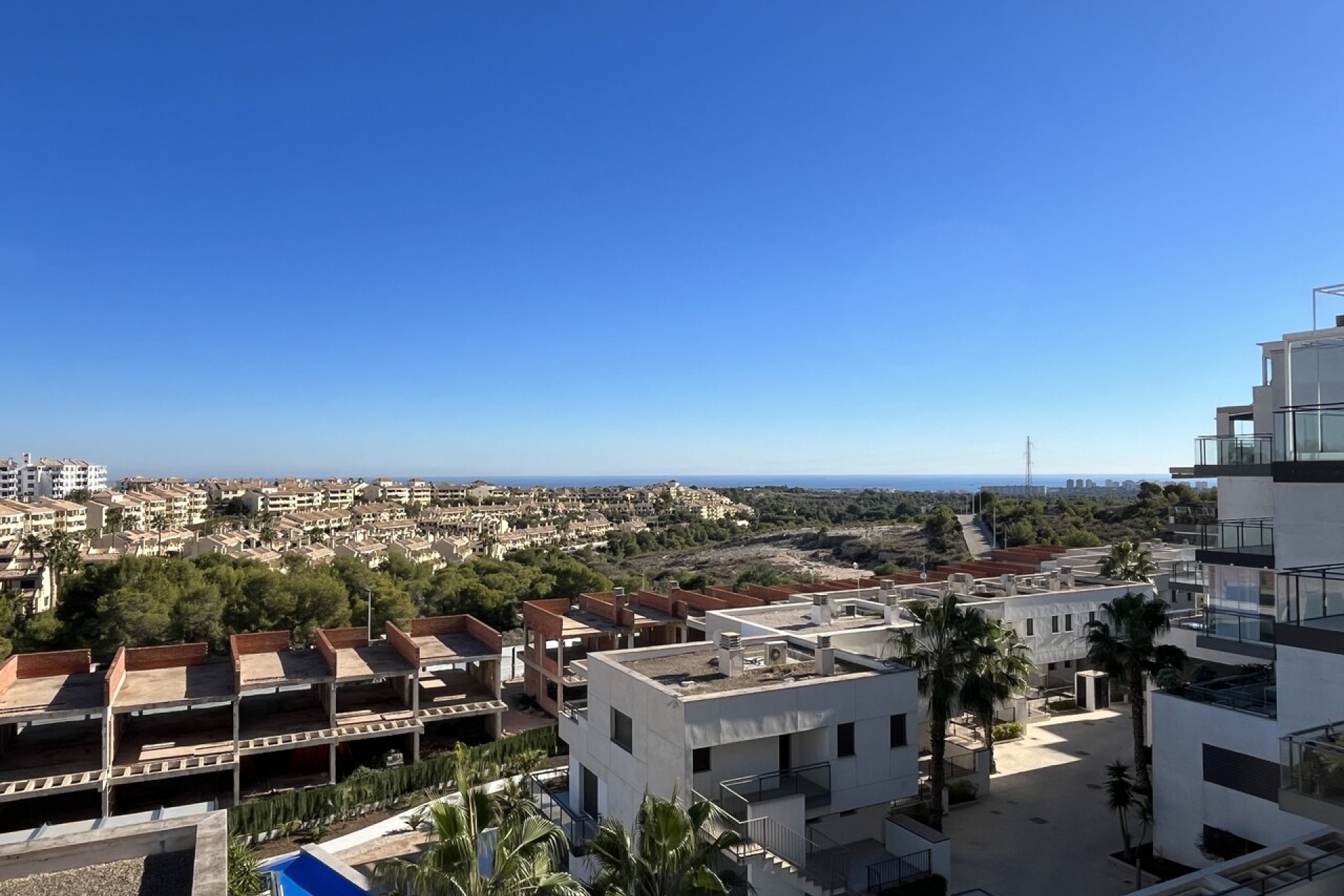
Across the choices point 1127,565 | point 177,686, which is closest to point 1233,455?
point 1127,565

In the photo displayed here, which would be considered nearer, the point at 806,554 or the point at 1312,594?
the point at 1312,594

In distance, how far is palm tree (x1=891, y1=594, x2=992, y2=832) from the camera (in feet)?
64.7

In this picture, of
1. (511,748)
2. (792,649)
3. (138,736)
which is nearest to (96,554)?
(138,736)

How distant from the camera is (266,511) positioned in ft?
531

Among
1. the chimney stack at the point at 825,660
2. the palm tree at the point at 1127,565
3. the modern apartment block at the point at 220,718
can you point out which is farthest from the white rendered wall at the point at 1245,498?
the modern apartment block at the point at 220,718

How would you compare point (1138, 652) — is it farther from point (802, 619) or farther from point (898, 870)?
point (802, 619)

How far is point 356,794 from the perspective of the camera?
2698 centimetres

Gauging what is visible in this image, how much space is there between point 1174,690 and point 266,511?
557 feet

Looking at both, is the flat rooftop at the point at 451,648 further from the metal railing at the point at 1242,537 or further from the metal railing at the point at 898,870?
the metal railing at the point at 1242,537

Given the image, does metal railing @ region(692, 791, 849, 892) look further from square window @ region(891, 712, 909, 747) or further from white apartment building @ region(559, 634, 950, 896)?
square window @ region(891, 712, 909, 747)

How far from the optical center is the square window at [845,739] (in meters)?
18.4

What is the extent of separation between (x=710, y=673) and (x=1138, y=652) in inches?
415

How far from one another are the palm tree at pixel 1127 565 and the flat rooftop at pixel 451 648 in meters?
29.4

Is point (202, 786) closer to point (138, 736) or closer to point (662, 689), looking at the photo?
point (138, 736)
